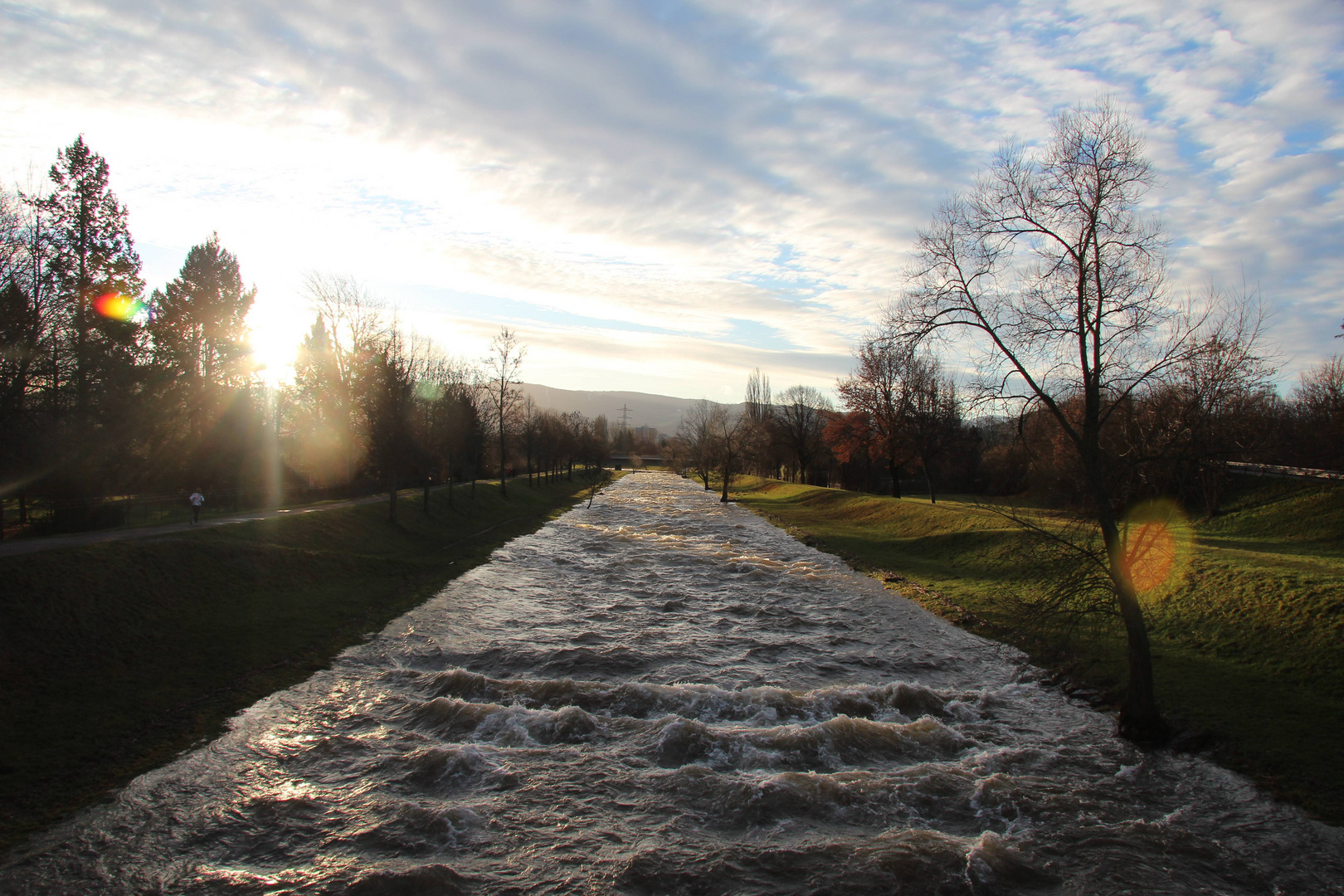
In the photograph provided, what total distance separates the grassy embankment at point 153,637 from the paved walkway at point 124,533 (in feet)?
3.48

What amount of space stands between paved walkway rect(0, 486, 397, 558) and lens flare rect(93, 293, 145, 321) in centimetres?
1288

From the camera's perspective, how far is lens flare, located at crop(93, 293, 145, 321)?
30616mm

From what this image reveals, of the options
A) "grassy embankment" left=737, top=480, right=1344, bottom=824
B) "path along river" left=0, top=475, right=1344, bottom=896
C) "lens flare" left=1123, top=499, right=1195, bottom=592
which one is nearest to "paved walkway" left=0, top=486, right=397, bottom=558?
"path along river" left=0, top=475, right=1344, bottom=896

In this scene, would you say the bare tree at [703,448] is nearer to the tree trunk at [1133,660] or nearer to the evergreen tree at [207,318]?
the evergreen tree at [207,318]

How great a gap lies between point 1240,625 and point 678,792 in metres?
12.8

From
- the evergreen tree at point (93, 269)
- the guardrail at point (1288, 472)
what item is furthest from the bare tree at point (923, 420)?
the evergreen tree at point (93, 269)

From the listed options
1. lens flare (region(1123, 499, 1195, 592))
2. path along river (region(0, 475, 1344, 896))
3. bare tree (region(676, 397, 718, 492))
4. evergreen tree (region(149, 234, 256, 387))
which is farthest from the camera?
bare tree (region(676, 397, 718, 492))

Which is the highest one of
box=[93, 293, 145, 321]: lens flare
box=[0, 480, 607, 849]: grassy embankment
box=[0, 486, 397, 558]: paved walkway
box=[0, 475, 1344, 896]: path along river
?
box=[93, 293, 145, 321]: lens flare

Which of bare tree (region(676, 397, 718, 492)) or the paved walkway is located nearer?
the paved walkway

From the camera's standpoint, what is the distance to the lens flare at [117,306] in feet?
100

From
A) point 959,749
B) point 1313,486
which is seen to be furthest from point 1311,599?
point 1313,486

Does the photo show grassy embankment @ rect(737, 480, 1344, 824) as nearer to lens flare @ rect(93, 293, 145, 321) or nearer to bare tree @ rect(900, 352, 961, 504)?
bare tree @ rect(900, 352, 961, 504)

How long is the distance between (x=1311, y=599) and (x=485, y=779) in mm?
16031

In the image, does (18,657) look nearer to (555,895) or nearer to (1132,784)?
(555,895)
